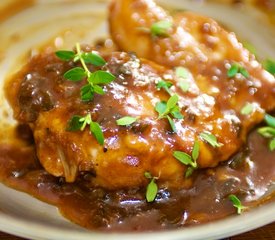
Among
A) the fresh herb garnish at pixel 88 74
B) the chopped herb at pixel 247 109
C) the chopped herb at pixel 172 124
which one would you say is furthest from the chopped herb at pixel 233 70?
the fresh herb garnish at pixel 88 74

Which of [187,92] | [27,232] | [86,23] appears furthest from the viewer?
[86,23]

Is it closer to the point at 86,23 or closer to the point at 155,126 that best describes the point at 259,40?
the point at 86,23

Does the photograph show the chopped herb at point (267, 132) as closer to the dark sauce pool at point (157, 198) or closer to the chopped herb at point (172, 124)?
the dark sauce pool at point (157, 198)

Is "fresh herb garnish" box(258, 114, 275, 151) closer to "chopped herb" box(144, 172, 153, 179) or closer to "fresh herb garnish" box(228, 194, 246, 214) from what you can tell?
"fresh herb garnish" box(228, 194, 246, 214)

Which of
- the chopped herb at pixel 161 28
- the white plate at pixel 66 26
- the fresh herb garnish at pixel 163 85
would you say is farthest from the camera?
the white plate at pixel 66 26

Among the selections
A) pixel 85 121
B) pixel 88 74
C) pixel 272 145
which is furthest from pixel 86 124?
pixel 272 145

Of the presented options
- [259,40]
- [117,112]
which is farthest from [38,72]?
[259,40]

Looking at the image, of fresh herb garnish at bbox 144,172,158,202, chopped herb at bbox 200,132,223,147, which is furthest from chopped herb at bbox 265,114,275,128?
fresh herb garnish at bbox 144,172,158,202
